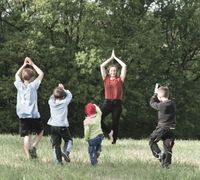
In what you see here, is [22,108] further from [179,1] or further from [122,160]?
[179,1]

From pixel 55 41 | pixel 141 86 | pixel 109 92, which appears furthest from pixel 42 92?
pixel 109 92

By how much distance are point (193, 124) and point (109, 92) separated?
31.6 meters

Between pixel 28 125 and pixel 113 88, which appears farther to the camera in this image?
pixel 113 88

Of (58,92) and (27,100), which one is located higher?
(58,92)

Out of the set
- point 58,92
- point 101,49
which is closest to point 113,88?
point 58,92

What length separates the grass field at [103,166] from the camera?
8281 millimetres

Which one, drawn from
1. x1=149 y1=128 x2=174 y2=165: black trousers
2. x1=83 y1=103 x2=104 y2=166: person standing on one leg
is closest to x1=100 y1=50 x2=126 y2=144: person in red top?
x1=83 y1=103 x2=104 y2=166: person standing on one leg

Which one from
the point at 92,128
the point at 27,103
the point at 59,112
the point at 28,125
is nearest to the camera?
the point at 92,128

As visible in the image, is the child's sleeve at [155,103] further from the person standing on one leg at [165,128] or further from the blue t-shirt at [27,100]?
the blue t-shirt at [27,100]

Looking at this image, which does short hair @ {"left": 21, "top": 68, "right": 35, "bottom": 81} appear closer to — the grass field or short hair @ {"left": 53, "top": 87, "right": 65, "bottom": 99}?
short hair @ {"left": 53, "top": 87, "right": 65, "bottom": 99}

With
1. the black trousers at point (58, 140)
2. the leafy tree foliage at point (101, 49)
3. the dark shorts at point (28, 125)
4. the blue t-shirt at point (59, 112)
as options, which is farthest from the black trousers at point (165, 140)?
the leafy tree foliage at point (101, 49)

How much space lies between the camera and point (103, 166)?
9.67 meters

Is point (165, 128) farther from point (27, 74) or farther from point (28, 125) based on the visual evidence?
point (27, 74)

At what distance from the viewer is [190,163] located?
1069 cm
